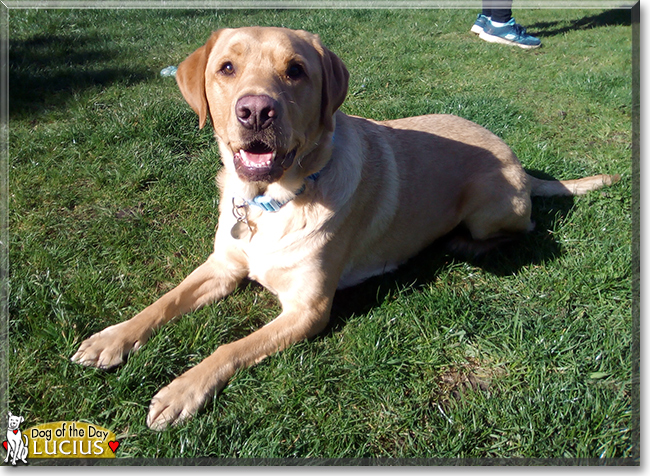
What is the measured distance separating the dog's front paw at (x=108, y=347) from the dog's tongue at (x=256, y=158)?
3.78 ft

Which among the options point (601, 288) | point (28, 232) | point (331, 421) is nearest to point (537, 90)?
point (601, 288)

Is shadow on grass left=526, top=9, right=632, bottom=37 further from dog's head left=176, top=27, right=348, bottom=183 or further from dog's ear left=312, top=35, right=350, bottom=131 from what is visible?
dog's head left=176, top=27, right=348, bottom=183

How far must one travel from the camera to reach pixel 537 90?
663 cm

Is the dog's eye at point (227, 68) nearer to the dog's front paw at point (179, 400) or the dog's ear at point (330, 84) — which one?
the dog's ear at point (330, 84)

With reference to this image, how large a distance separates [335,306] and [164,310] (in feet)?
3.71

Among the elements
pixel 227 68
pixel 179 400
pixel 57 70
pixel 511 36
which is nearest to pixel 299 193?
pixel 227 68

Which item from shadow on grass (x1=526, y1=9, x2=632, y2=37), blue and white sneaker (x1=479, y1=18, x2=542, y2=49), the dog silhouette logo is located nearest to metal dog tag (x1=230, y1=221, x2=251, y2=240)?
the dog silhouette logo

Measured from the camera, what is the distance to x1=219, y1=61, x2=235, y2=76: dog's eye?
262 centimetres

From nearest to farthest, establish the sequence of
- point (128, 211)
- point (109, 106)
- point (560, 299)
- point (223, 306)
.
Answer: point (223, 306) < point (560, 299) < point (128, 211) < point (109, 106)

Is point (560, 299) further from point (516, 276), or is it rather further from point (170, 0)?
point (170, 0)

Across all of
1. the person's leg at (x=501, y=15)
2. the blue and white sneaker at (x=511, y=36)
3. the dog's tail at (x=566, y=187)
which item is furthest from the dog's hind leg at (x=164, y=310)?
the person's leg at (x=501, y=15)

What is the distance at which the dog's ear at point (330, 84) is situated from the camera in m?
2.68

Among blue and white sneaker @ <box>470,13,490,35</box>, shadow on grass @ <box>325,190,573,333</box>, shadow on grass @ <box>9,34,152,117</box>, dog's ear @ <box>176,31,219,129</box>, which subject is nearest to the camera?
dog's ear @ <box>176,31,219,129</box>

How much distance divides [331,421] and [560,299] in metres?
1.89
